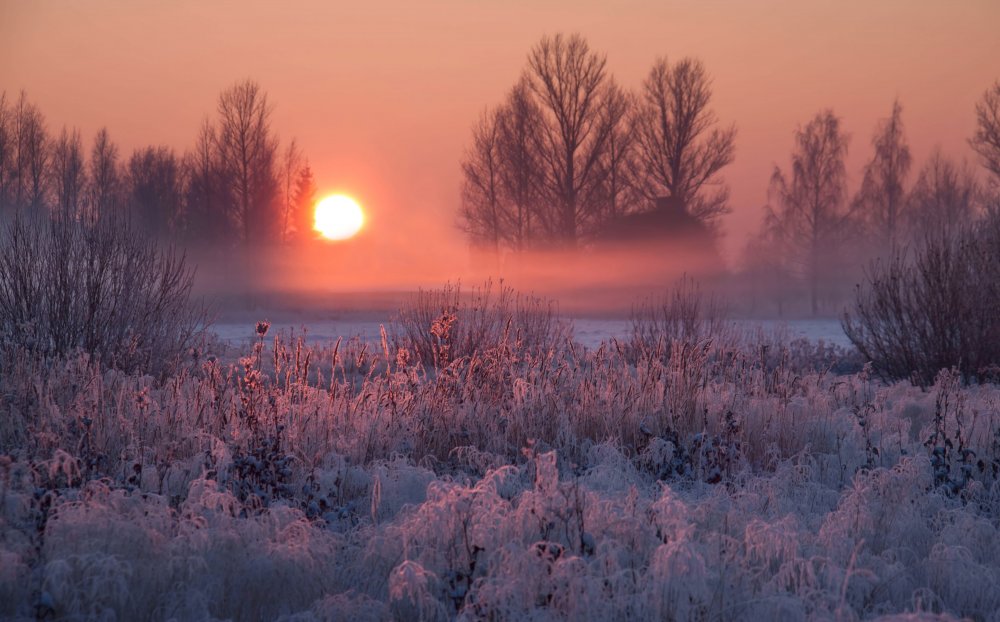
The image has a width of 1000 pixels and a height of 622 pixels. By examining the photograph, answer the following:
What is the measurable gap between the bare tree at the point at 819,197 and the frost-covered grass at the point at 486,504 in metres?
31.6

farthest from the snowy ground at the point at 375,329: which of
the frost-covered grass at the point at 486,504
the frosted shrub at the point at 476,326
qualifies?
the frost-covered grass at the point at 486,504

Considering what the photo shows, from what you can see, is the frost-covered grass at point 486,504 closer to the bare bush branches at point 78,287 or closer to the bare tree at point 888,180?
the bare bush branches at point 78,287

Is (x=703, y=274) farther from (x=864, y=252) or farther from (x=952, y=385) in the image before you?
(x=952, y=385)

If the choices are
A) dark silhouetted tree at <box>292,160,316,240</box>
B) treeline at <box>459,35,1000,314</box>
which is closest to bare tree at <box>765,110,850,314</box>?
treeline at <box>459,35,1000,314</box>

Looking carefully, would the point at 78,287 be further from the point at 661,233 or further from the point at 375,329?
the point at 661,233

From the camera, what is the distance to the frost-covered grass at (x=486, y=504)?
354 cm

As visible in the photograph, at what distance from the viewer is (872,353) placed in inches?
479

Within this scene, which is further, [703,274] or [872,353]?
[703,274]

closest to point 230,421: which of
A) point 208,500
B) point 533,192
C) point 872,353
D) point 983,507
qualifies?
point 208,500

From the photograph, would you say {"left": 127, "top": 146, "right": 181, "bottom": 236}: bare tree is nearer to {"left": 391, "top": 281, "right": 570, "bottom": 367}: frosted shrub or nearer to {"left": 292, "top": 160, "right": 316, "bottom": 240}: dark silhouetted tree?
{"left": 292, "top": 160, "right": 316, "bottom": 240}: dark silhouetted tree

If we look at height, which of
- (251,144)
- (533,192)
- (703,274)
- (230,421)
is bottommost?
(230,421)

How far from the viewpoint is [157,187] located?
39.1 m

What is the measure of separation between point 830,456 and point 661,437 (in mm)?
1269

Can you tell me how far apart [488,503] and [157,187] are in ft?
128
